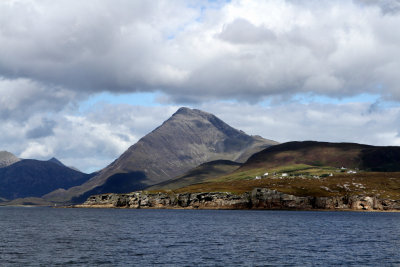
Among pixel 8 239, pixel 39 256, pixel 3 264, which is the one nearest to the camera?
pixel 3 264

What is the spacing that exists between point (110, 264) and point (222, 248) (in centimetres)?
2971

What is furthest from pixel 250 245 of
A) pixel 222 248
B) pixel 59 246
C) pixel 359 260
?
pixel 59 246

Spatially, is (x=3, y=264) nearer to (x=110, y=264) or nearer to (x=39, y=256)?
(x=39, y=256)

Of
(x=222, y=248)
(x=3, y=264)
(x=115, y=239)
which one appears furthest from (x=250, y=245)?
(x=3, y=264)

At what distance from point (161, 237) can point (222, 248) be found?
90.4 ft

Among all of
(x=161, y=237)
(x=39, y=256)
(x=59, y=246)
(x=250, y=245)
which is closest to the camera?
(x=39, y=256)

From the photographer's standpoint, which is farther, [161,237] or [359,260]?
[161,237]

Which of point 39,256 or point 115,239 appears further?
point 115,239

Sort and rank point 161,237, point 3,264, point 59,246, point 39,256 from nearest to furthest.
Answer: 1. point 3,264
2. point 39,256
3. point 59,246
4. point 161,237

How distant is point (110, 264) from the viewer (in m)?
74.4

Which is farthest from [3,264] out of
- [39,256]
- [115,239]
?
[115,239]

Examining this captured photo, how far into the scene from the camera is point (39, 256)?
8188cm

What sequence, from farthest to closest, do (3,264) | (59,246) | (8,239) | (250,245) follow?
1. (8,239)
2. (250,245)
3. (59,246)
4. (3,264)

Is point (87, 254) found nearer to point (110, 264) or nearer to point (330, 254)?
point (110, 264)
